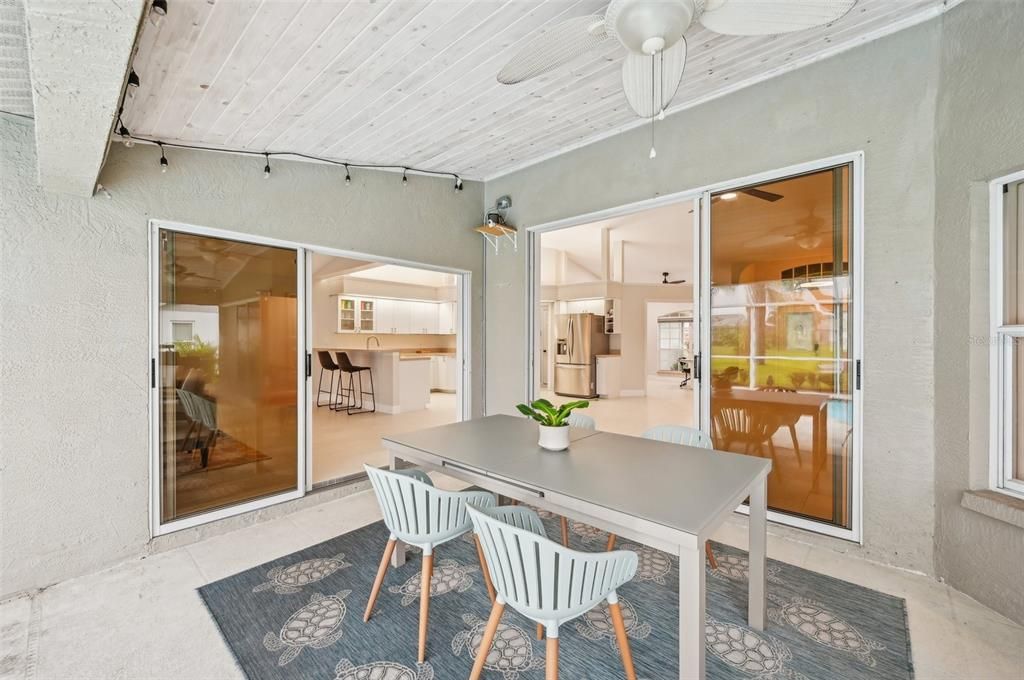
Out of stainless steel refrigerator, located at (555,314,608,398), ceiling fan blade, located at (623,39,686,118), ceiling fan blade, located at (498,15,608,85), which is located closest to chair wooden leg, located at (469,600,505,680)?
ceiling fan blade, located at (498,15,608,85)

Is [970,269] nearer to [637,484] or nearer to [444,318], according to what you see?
[637,484]

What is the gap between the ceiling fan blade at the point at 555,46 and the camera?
149cm

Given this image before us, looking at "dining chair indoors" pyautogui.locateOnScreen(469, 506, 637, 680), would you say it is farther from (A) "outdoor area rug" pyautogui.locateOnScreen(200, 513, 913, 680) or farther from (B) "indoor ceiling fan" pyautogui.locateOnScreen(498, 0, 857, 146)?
(B) "indoor ceiling fan" pyautogui.locateOnScreen(498, 0, 857, 146)

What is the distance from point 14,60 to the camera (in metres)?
1.74

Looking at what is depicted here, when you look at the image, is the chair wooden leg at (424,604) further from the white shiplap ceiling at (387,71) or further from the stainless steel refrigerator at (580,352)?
the stainless steel refrigerator at (580,352)

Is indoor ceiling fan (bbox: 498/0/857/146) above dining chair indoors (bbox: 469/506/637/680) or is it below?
above

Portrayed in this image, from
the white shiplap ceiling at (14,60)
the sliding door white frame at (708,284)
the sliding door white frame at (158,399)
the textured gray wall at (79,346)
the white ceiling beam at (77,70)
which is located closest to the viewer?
the white ceiling beam at (77,70)

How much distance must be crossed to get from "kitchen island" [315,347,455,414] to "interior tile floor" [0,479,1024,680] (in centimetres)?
438

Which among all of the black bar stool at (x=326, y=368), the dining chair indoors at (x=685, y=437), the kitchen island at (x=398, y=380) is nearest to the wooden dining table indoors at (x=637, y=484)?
the dining chair indoors at (x=685, y=437)

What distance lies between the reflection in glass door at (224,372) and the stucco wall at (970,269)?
Result: 3946 millimetres

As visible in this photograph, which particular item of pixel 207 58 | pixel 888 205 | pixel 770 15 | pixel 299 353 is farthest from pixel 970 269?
pixel 299 353

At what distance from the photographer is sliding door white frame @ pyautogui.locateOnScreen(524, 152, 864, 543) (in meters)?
2.45

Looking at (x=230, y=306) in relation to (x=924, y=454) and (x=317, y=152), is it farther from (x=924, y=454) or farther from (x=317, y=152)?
(x=924, y=454)

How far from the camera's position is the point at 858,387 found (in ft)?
8.06
